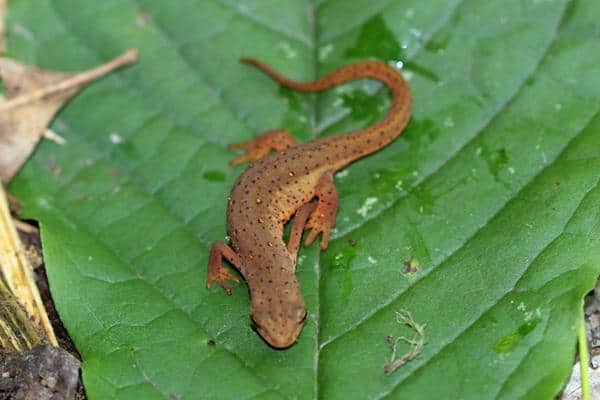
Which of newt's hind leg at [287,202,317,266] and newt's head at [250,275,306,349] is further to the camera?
newt's hind leg at [287,202,317,266]

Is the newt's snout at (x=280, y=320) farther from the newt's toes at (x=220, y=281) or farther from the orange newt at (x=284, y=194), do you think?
the newt's toes at (x=220, y=281)

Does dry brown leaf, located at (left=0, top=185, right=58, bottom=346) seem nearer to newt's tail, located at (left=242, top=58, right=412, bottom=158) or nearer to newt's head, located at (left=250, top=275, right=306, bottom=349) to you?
newt's head, located at (left=250, top=275, right=306, bottom=349)

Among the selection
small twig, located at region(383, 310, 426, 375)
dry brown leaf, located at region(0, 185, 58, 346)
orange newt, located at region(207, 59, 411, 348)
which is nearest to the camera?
small twig, located at region(383, 310, 426, 375)

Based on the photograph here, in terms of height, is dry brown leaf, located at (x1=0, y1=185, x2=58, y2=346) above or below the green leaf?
below

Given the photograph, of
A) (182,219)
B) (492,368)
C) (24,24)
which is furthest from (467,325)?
(24,24)

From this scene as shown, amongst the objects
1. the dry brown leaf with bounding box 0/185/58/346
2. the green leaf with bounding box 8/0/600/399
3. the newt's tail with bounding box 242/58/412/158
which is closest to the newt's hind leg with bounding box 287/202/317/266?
the green leaf with bounding box 8/0/600/399

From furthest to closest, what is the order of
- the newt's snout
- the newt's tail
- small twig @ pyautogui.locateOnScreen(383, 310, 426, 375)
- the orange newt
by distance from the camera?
1. the newt's tail
2. the orange newt
3. the newt's snout
4. small twig @ pyautogui.locateOnScreen(383, 310, 426, 375)

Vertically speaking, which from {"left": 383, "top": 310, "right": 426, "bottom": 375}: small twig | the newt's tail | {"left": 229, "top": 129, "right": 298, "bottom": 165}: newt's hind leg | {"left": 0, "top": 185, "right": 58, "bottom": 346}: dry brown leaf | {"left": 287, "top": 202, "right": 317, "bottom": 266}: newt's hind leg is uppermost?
the newt's tail

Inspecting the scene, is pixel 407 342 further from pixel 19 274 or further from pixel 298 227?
pixel 19 274

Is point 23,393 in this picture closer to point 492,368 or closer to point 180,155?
point 180,155
